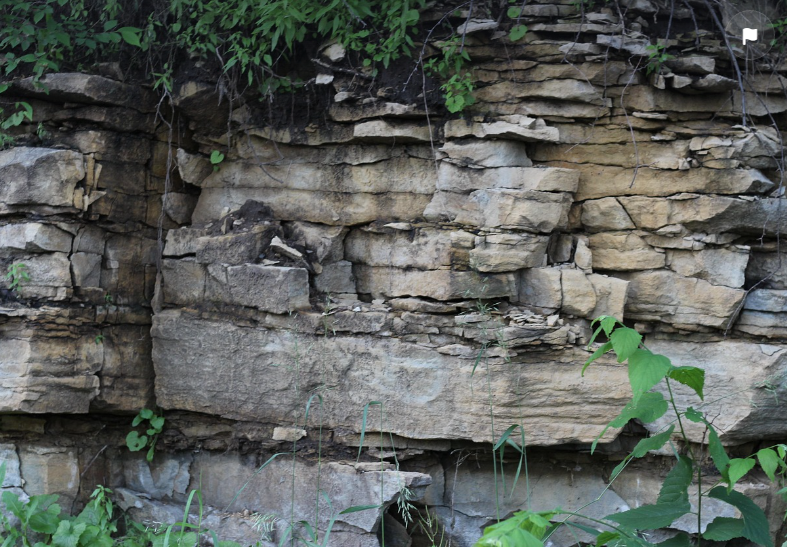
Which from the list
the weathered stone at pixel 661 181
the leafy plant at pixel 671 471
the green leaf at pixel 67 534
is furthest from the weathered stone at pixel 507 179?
the green leaf at pixel 67 534

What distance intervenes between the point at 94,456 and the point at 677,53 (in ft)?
12.0

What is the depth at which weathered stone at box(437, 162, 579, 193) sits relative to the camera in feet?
11.2

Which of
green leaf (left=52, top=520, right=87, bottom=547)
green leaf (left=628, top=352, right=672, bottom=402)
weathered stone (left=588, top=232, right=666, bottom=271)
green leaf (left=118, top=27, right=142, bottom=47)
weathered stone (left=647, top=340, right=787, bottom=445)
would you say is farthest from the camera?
green leaf (left=118, top=27, right=142, bottom=47)

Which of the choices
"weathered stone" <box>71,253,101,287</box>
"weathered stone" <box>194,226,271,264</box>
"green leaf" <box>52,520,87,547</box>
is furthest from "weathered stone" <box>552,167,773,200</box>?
"green leaf" <box>52,520,87,547</box>

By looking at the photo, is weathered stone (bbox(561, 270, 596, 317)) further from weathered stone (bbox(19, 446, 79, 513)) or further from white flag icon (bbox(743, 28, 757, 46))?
weathered stone (bbox(19, 446, 79, 513))

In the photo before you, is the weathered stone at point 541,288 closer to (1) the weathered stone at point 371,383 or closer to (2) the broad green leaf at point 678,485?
(1) the weathered stone at point 371,383

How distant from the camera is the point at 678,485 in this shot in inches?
82.0

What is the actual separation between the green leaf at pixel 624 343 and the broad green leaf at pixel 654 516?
0.46 metres

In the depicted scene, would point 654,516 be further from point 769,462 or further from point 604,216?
point 604,216

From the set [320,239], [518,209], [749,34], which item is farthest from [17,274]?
[749,34]

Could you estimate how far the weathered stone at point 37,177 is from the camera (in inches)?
142

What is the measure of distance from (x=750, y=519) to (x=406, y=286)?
1.91m

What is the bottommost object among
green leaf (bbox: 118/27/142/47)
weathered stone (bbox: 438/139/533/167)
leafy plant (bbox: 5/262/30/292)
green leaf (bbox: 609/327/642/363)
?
leafy plant (bbox: 5/262/30/292)

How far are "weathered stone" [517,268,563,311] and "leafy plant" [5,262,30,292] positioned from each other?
2474 millimetres
